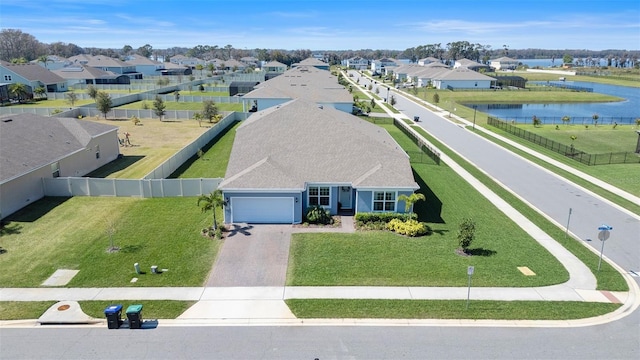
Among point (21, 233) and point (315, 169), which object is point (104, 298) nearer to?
point (21, 233)

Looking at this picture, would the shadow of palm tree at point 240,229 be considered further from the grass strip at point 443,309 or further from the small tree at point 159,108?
the small tree at point 159,108

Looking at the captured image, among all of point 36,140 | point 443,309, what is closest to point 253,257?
point 443,309

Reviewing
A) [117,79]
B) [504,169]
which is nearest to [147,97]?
[117,79]

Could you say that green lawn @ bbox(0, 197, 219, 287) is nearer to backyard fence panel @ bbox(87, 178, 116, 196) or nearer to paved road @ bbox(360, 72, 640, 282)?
backyard fence panel @ bbox(87, 178, 116, 196)

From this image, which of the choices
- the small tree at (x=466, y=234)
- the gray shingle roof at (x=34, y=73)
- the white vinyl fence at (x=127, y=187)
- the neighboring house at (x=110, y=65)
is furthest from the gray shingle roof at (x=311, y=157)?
the neighboring house at (x=110, y=65)

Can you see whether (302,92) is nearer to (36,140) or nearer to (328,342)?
(36,140)

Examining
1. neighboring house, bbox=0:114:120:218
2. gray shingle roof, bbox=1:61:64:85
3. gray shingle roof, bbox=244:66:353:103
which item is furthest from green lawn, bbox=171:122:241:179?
gray shingle roof, bbox=1:61:64:85
